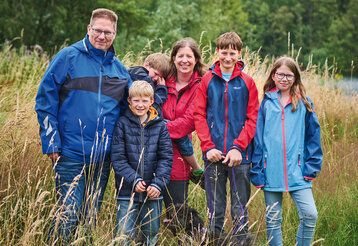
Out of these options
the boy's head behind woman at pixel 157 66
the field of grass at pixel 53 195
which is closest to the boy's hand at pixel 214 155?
the field of grass at pixel 53 195

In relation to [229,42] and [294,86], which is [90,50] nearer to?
[229,42]

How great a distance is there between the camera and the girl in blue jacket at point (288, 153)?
3869mm

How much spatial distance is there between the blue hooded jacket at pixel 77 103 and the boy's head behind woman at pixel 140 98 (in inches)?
5.5

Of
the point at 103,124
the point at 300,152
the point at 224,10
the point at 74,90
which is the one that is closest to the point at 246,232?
the point at 300,152

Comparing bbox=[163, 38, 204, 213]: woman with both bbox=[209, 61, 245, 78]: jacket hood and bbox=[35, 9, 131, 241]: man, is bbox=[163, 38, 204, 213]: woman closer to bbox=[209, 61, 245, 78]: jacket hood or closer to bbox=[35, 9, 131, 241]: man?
bbox=[209, 61, 245, 78]: jacket hood

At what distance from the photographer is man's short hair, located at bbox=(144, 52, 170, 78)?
425 centimetres

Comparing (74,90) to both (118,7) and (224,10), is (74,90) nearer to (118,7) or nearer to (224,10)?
(118,7)

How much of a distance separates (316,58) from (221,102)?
31.7 m

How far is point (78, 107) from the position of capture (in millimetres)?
3705

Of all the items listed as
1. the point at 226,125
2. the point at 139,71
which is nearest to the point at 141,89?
the point at 139,71

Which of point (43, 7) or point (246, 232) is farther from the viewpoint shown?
point (43, 7)

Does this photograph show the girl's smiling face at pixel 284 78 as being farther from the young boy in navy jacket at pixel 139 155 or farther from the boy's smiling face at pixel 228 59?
the young boy in navy jacket at pixel 139 155

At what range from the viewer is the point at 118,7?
14.5 meters

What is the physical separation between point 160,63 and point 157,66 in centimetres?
3
